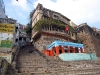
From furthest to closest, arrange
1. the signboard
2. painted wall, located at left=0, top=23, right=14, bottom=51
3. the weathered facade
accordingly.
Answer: the weathered facade
the signboard
painted wall, located at left=0, top=23, right=14, bottom=51

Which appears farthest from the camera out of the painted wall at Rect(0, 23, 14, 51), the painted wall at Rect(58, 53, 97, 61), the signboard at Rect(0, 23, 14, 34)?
the painted wall at Rect(58, 53, 97, 61)

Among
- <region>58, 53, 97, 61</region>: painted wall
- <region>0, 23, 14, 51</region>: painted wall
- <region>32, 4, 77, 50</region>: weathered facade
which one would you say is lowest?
<region>58, 53, 97, 61</region>: painted wall

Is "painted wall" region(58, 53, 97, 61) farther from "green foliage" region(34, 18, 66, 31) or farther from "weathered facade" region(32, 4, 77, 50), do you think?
"green foliage" region(34, 18, 66, 31)

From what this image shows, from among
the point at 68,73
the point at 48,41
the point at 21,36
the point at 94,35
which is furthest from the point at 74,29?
the point at 68,73

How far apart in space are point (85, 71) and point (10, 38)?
8715 mm

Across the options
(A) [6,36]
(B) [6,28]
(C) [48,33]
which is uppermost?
(C) [48,33]

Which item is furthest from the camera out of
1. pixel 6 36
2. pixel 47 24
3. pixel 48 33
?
pixel 47 24

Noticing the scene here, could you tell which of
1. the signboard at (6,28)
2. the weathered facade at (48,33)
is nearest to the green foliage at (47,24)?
the weathered facade at (48,33)

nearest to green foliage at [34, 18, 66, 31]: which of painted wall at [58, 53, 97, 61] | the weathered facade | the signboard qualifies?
the weathered facade

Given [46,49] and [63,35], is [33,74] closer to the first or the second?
[46,49]

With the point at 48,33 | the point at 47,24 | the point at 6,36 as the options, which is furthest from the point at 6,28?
the point at 47,24

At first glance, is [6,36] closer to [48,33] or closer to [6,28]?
[6,28]

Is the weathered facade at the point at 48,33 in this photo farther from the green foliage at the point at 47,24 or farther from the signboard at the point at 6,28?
the signboard at the point at 6,28

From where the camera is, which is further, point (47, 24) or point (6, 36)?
point (47, 24)
